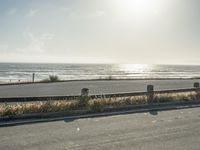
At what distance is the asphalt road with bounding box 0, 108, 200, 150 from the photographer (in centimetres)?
665

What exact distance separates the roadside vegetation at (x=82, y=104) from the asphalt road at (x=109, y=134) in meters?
1.50

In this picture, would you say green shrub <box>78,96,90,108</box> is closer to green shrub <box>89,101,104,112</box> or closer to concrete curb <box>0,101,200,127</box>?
green shrub <box>89,101,104,112</box>

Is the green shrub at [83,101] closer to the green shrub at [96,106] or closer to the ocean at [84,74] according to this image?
the green shrub at [96,106]

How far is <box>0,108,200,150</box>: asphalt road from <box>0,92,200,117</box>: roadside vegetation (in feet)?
4.93

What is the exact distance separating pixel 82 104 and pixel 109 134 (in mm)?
4036

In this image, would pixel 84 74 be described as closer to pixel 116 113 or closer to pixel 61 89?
pixel 61 89

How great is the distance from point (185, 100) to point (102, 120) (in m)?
5.88

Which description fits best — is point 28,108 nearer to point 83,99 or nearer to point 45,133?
point 83,99

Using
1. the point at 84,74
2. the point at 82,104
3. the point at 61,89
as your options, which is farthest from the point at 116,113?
the point at 84,74

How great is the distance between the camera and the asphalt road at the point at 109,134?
262 inches

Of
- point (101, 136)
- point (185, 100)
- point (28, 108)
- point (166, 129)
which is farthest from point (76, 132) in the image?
→ point (185, 100)

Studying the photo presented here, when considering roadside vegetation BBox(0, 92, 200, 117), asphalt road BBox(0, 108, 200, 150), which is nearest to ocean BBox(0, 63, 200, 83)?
roadside vegetation BBox(0, 92, 200, 117)

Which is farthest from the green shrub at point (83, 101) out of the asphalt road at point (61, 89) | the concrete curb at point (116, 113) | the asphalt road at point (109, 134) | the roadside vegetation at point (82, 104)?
the asphalt road at point (61, 89)

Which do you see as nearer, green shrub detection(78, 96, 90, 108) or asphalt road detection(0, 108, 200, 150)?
asphalt road detection(0, 108, 200, 150)
